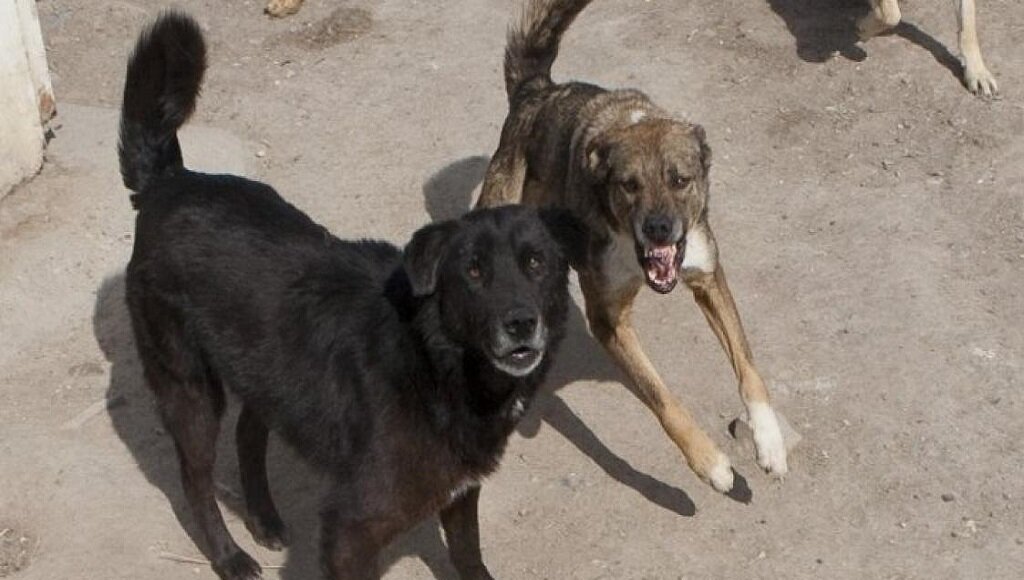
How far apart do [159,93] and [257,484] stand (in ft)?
5.26

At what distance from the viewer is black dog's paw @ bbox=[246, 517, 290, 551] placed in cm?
602

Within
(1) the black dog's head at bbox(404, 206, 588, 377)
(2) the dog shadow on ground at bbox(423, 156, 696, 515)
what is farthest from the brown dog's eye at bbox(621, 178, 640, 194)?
(1) the black dog's head at bbox(404, 206, 588, 377)

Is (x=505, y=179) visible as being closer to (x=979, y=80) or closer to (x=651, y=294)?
(x=651, y=294)

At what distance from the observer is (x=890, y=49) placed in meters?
9.29

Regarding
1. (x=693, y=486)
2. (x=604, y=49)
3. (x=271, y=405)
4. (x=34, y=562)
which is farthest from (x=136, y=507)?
(x=604, y=49)

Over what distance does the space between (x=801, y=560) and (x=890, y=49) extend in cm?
452

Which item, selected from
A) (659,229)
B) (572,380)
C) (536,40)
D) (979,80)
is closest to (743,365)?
(659,229)

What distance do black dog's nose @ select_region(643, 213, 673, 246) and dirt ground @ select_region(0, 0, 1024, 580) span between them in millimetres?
1076

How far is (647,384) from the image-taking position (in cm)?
611

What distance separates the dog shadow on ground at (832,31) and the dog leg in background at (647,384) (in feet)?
11.9

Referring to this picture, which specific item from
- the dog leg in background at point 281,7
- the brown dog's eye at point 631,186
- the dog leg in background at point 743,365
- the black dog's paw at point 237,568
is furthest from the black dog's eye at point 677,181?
the dog leg in background at point 281,7

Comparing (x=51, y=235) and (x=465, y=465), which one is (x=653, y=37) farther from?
(x=465, y=465)

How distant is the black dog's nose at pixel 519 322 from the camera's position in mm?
4633

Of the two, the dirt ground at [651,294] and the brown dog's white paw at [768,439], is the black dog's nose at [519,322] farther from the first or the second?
the brown dog's white paw at [768,439]
